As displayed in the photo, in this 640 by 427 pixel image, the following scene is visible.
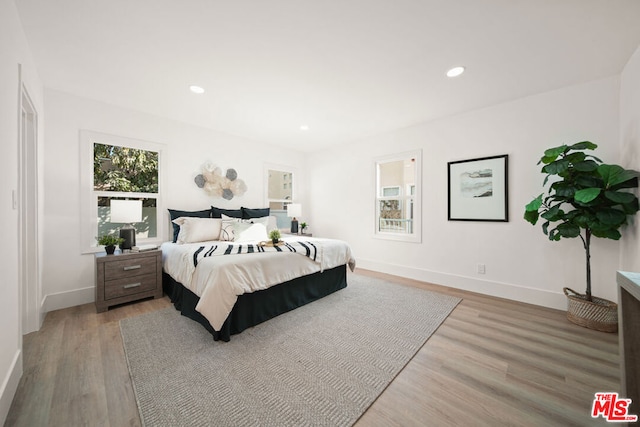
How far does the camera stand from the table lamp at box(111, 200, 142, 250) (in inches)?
111

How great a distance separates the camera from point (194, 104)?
10.4ft

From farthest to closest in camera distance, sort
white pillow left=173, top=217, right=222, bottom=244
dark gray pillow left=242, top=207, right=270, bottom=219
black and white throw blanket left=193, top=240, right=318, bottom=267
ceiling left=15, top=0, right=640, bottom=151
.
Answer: dark gray pillow left=242, top=207, right=270, bottom=219 → white pillow left=173, top=217, right=222, bottom=244 → black and white throw blanket left=193, top=240, right=318, bottom=267 → ceiling left=15, top=0, right=640, bottom=151

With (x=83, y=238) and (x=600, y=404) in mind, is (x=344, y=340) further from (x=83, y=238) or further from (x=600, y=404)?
(x=83, y=238)

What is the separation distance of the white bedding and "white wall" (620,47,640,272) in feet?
9.50

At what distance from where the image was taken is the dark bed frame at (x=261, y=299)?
223 cm

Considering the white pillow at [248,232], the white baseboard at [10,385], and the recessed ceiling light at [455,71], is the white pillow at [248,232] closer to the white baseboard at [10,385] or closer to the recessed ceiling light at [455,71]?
the white baseboard at [10,385]

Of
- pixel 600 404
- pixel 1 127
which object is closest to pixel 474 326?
pixel 600 404

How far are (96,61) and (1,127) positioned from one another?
1.31 meters

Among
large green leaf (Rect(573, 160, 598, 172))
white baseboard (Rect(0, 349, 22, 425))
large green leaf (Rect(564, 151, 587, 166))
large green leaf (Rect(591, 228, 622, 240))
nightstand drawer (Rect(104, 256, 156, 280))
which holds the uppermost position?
large green leaf (Rect(564, 151, 587, 166))

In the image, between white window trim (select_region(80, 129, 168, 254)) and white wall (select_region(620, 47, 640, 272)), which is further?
white window trim (select_region(80, 129, 168, 254))

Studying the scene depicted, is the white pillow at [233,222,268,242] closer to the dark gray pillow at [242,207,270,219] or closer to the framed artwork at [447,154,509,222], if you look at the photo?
the dark gray pillow at [242,207,270,219]

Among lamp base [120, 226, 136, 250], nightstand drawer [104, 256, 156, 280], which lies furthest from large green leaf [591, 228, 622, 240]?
lamp base [120, 226, 136, 250]

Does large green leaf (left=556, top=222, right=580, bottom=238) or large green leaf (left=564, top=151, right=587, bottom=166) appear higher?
large green leaf (left=564, top=151, right=587, bottom=166)

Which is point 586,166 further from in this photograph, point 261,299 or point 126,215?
point 126,215
